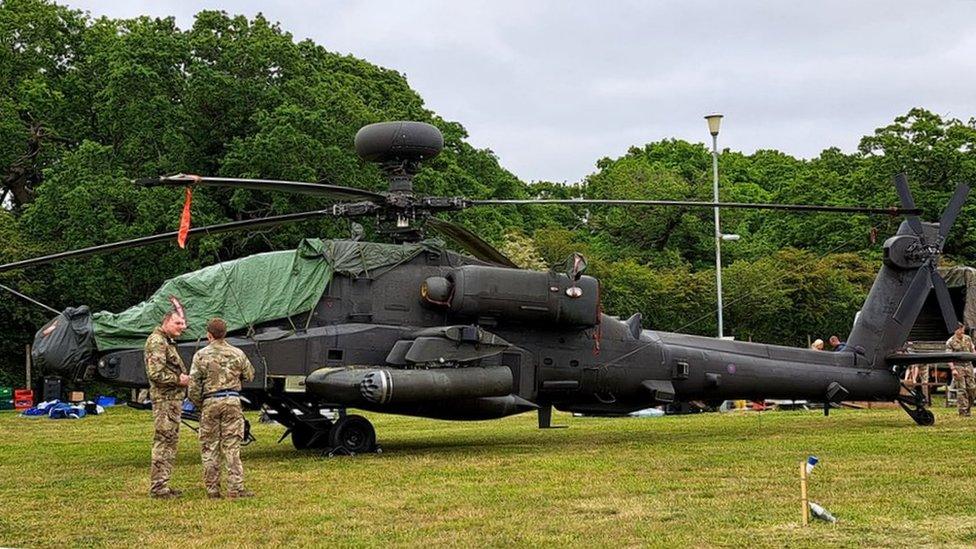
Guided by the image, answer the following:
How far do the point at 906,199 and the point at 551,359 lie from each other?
683 centimetres

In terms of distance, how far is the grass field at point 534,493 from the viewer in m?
8.29

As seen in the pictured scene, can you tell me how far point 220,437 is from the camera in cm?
1096

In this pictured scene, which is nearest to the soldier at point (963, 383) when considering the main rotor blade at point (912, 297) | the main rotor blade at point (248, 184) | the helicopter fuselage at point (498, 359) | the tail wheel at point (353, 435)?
the main rotor blade at point (912, 297)

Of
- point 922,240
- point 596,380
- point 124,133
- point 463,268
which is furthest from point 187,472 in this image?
point 124,133

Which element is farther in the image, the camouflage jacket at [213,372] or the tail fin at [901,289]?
the tail fin at [901,289]

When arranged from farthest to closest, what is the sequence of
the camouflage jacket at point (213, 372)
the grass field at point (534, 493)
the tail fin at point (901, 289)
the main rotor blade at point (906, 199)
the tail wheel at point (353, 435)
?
the tail fin at point (901, 289), the main rotor blade at point (906, 199), the tail wheel at point (353, 435), the camouflage jacket at point (213, 372), the grass field at point (534, 493)

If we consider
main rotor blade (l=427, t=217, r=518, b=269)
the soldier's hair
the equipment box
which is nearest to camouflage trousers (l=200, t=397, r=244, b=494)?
the soldier's hair

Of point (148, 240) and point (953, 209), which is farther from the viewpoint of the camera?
point (953, 209)

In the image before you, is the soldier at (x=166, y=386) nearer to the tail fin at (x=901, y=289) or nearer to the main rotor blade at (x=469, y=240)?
Result: the main rotor blade at (x=469, y=240)

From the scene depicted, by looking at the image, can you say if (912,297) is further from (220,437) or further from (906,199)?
(220,437)

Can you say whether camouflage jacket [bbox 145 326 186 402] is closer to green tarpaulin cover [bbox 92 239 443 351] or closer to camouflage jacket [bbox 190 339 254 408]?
camouflage jacket [bbox 190 339 254 408]

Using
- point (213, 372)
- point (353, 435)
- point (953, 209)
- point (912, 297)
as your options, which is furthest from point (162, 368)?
point (953, 209)

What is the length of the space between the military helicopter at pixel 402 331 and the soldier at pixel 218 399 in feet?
7.10

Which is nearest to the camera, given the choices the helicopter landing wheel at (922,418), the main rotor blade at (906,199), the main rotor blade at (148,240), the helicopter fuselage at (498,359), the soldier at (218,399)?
the soldier at (218,399)
